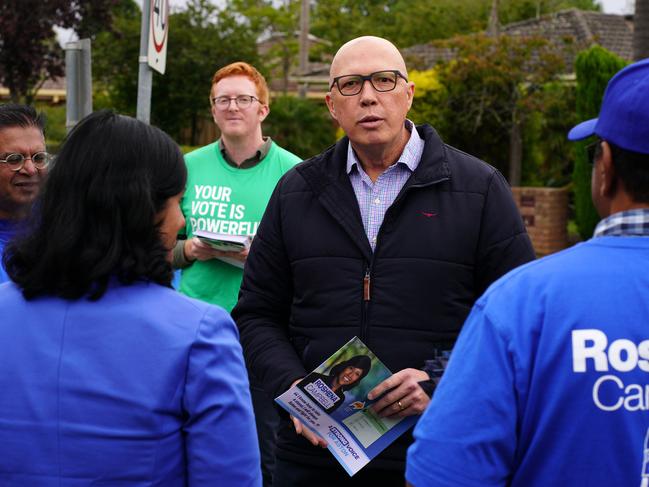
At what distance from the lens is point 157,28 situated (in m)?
5.85

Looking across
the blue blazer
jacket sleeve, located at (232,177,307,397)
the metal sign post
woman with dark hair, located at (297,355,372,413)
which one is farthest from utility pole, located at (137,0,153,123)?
the blue blazer

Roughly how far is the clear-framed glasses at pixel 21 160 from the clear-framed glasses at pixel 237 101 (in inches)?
68.0

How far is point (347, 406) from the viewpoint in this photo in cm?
296

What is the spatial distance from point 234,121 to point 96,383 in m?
3.33

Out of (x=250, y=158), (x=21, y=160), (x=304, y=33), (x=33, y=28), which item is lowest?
(x=250, y=158)

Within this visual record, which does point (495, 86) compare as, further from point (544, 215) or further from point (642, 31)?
point (642, 31)

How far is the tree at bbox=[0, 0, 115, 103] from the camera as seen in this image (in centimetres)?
1962

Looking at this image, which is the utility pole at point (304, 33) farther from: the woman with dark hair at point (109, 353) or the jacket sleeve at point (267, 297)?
the woman with dark hair at point (109, 353)

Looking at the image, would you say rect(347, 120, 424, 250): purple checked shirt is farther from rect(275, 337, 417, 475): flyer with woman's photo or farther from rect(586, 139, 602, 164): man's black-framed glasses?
rect(586, 139, 602, 164): man's black-framed glasses

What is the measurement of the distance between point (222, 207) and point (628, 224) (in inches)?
134

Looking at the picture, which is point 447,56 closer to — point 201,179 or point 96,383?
point 201,179

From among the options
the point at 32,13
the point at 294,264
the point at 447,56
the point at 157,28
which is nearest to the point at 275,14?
the point at 447,56

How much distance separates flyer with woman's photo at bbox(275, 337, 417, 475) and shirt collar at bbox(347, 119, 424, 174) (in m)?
0.81

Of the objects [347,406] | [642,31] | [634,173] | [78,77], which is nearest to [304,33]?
[642,31]
